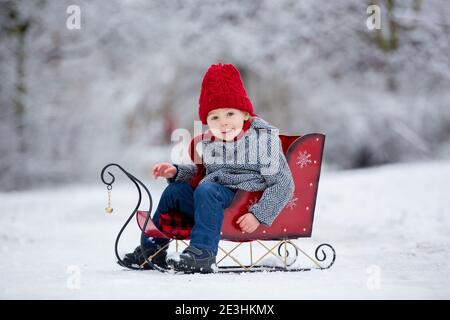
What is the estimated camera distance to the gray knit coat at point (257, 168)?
3074 mm

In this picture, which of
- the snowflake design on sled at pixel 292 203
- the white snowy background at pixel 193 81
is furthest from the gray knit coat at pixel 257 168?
the white snowy background at pixel 193 81

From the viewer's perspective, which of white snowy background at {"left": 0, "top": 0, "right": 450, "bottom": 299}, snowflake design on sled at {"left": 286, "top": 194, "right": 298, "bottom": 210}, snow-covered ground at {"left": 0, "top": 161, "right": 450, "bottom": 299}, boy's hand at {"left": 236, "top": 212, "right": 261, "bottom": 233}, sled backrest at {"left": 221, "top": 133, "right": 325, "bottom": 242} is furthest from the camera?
white snowy background at {"left": 0, "top": 0, "right": 450, "bottom": 299}

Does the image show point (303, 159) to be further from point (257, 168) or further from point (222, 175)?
point (222, 175)

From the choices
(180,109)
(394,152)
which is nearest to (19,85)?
(180,109)

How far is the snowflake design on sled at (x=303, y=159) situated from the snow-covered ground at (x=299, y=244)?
0.59 metres

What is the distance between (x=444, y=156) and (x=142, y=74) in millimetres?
6558

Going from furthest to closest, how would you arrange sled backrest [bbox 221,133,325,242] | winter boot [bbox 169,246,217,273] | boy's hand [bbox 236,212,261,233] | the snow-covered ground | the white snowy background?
the white snowy background < sled backrest [bbox 221,133,325,242] < boy's hand [bbox 236,212,261,233] < winter boot [bbox 169,246,217,273] < the snow-covered ground

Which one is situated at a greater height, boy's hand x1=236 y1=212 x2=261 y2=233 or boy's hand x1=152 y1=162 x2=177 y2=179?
boy's hand x1=152 y1=162 x2=177 y2=179

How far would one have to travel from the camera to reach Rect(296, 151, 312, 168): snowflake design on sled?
3.33 meters

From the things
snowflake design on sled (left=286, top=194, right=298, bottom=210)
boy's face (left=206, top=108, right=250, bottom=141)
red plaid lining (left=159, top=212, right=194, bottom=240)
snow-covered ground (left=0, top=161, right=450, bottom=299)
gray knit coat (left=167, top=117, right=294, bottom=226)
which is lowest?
snow-covered ground (left=0, top=161, right=450, bottom=299)

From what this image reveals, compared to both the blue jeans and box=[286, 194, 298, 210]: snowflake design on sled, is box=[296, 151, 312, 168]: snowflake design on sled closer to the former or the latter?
box=[286, 194, 298, 210]: snowflake design on sled

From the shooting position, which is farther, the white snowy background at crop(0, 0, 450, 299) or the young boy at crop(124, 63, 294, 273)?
the white snowy background at crop(0, 0, 450, 299)

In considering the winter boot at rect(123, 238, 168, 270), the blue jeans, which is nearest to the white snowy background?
the winter boot at rect(123, 238, 168, 270)

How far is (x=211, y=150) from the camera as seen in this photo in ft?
10.8
